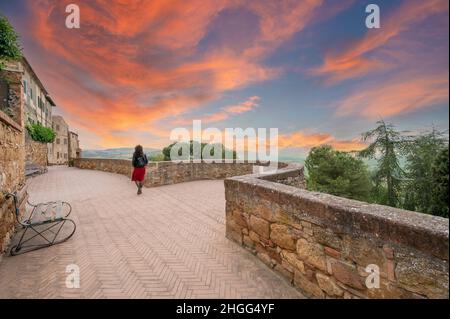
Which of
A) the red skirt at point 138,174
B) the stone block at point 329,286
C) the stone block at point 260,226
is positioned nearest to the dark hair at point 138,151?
the red skirt at point 138,174

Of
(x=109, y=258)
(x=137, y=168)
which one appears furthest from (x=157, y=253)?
(x=137, y=168)

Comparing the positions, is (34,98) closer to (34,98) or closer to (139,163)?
(34,98)

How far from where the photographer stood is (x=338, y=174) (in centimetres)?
2175

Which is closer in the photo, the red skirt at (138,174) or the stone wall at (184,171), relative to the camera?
the red skirt at (138,174)

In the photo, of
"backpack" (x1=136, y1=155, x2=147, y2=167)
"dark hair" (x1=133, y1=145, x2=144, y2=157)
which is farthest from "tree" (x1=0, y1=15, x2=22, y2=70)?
"backpack" (x1=136, y1=155, x2=147, y2=167)

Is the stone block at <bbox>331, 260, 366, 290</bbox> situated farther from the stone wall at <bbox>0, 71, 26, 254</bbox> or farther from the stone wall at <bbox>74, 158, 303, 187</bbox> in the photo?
the stone wall at <bbox>74, 158, 303, 187</bbox>

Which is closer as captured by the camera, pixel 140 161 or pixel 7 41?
pixel 7 41

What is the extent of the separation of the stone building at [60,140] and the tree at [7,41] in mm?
40127

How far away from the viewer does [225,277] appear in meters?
3.03

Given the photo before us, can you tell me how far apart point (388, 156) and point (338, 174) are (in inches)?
236

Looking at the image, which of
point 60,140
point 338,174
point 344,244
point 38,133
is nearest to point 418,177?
point 338,174

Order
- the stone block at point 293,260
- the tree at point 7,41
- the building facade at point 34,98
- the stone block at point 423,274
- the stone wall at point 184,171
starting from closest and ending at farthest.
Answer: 1. the stone block at point 423,274
2. the stone block at point 293,260
3. the tree at point 7,41
4. the stone wall at point 184,171
5. the building facade at point 34,98

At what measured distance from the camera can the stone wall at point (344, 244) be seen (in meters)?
1.65

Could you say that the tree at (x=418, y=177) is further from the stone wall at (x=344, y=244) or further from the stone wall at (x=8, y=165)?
the stone wall at (x=8, y=165)
